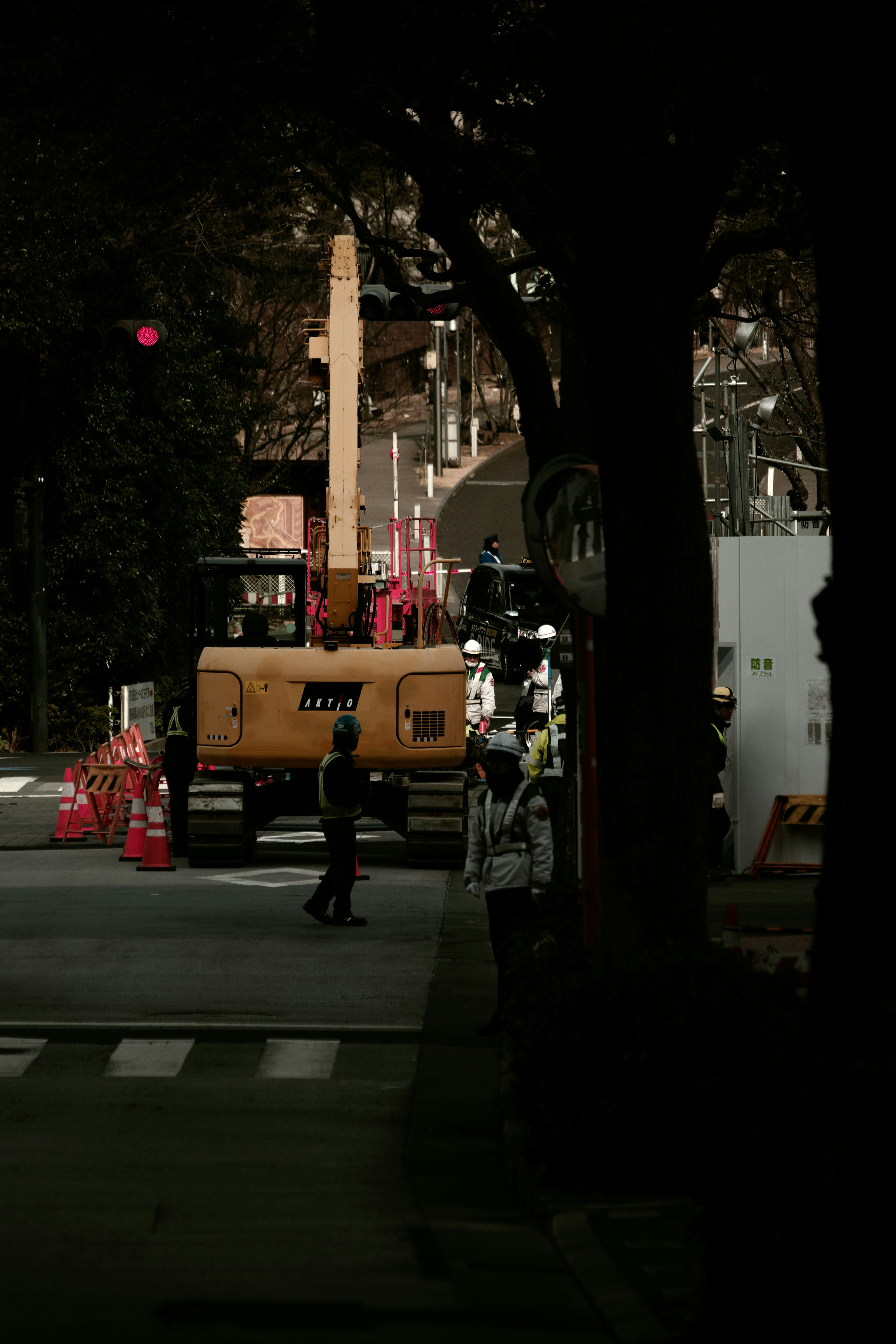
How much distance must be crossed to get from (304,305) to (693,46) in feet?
134

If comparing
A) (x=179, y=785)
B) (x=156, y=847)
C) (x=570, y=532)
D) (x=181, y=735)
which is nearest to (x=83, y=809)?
(x=179, y=785)

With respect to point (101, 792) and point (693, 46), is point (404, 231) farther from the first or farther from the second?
point (693, 46)

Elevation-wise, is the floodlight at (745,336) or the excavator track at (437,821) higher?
the floodlight at (745,336)

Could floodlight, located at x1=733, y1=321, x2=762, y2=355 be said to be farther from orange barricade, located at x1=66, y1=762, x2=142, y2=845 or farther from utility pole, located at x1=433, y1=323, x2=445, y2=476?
utility pole, located at x1=433, y1=323, x2=445, y2=476

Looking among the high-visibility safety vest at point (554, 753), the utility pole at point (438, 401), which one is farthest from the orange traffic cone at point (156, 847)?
the utility pole at point (438, 401)

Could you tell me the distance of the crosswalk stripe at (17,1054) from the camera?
10.1m

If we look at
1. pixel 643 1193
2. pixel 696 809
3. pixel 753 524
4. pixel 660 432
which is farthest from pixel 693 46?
pixel 753 524

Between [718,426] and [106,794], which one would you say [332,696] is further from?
[718,426]

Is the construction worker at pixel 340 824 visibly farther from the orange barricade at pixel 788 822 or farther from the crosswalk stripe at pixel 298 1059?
the crosswalk stripe at pixel 298 1059

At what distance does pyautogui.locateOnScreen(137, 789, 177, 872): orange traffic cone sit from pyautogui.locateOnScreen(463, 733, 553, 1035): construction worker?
26.8 ft

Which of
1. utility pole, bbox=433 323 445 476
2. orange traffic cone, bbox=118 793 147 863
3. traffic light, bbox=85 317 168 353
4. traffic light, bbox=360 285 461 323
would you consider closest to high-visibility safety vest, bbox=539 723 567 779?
orange traffic cone, bbox=118 793 147 863

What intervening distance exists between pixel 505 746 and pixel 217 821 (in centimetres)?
827

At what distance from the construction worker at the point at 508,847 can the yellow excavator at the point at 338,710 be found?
25.0 feet

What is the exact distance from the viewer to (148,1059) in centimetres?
1047
